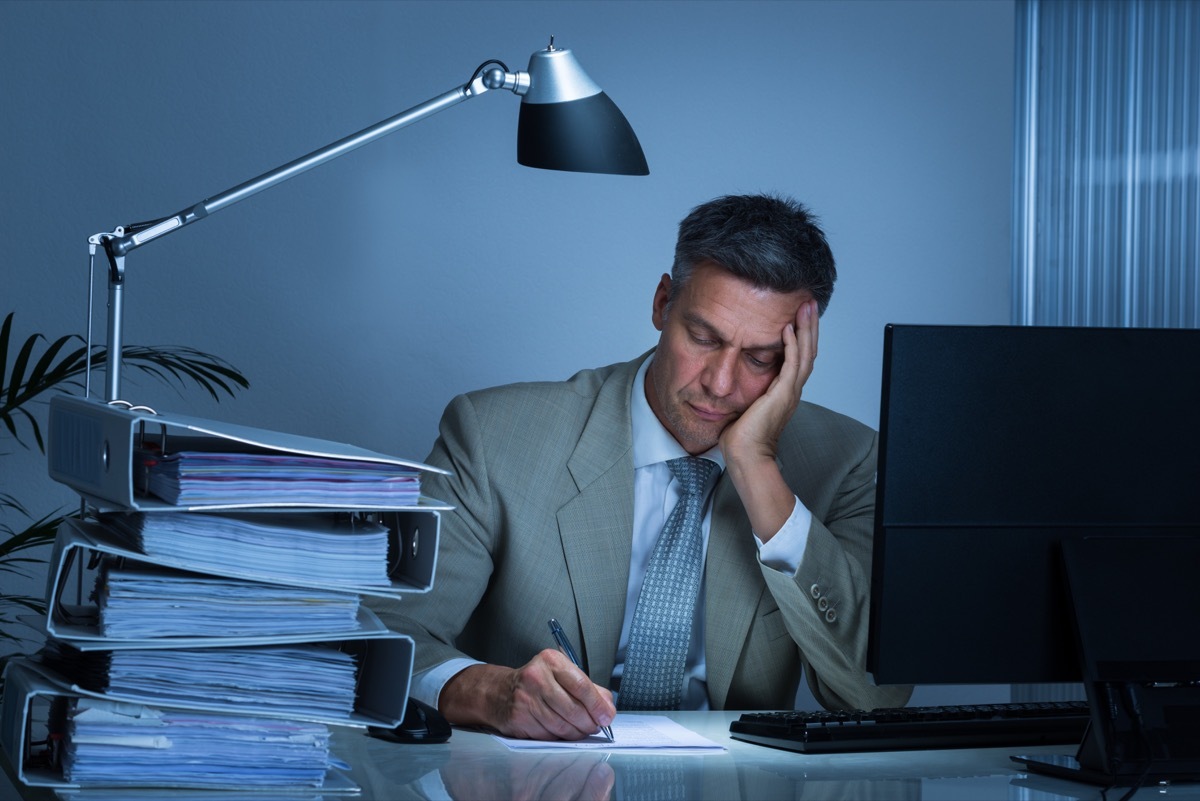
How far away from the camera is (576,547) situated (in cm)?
193

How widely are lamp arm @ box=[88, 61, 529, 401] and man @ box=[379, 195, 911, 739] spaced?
21.5 inches

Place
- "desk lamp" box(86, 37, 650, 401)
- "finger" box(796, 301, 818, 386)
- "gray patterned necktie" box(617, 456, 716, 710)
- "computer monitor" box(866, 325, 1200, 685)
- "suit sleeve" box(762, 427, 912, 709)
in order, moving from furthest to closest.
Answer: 1. "finger" box(796, 301, 818, 386)
2. "gray patterned necktie" box(617, 456, 716, 710)
3. "suit sleeve" box(762, 427, 912, 709)
4. "desk lamp" box(86, 37, 650, 401)
5. "computer monitor" box(866, 325, 1200, 685)

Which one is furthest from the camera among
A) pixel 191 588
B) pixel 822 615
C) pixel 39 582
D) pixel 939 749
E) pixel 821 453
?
pixel 39 582

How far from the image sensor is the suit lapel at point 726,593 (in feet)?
6.25

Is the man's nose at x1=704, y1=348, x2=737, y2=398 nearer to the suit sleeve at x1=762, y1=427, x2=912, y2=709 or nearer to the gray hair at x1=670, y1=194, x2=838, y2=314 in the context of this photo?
the gray hair at x1=670, y1=194, x2=838, y2=314

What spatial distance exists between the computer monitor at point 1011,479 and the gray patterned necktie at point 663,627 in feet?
2.10

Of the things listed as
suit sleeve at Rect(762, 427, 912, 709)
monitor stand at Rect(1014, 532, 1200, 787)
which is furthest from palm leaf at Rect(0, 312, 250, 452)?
monitor stand at Rect(1014, 532, 1200, 787)

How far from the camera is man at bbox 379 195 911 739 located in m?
1.90

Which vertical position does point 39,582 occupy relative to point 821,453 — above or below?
below

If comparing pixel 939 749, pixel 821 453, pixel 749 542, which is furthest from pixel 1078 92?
pixel 939 749

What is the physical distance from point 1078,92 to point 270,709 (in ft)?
9.61

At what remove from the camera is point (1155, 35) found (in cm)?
332

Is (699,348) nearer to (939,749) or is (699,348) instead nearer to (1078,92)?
(939,749)

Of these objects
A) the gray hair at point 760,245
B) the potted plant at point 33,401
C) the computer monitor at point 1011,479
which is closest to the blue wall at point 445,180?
the potted plant at point 33,401
